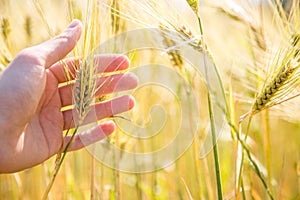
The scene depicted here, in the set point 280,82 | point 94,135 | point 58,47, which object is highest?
point 58,47

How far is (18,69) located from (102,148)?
370 millimetres

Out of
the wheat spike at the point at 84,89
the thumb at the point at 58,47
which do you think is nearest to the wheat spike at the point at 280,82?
the wheat spike at the point at 84,89

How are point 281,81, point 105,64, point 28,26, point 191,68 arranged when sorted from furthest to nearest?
point 28,26 → point 191,68 → point 105,64 → point 281,81

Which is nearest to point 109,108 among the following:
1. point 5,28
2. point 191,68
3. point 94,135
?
point 94,135

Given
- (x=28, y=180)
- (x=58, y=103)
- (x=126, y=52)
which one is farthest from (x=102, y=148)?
(x=28, y=180)

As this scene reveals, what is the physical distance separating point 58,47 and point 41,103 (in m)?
0.24

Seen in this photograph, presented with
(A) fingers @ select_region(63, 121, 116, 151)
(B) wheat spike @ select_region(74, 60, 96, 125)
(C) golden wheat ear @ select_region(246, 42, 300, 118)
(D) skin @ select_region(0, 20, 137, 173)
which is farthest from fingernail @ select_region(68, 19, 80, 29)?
(C) golden wheat ear @ select_region(246, 42, 300, 118)

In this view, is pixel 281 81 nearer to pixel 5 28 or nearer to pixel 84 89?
Result: pixel 84 89

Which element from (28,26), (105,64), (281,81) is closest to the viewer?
(281,81)

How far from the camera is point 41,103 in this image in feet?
4.09

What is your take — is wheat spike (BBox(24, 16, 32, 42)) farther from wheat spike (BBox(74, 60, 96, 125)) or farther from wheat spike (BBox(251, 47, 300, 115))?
wheat spike (BBox(251, 47, 300, 115))

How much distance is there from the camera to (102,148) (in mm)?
1304

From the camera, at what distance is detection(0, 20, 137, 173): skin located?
1.01 metres

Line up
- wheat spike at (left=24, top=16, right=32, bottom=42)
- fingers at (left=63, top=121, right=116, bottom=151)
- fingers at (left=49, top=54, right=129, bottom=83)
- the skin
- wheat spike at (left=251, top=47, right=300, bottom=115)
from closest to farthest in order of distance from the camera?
wheat spike at (left=251, top=47, right=300, bottom=115) < the skin < fingers at (left=49, top=54, right=129, bottom=83) < fingers at (left=63, top=121, right=116, bottom=151) < wheat spike at (left=24, top=16, right=32, bottom=42)
